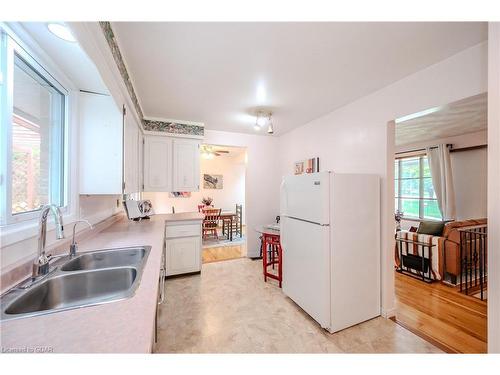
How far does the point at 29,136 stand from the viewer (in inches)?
46.8

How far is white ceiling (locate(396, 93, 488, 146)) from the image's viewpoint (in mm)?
2614

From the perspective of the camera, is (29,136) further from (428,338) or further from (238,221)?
(238,221)

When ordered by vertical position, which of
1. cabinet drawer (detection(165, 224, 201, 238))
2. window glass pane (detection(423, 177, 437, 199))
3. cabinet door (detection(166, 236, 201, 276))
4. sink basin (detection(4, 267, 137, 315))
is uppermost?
window glass pane (detection(423, 177, 437, 199))

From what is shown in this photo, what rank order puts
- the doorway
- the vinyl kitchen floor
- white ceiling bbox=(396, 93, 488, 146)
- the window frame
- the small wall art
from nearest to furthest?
the window frame
the vinyl kitchen floor
white ceiling bbox=(396, 93, 488, 146)
the doorway
the small wall art

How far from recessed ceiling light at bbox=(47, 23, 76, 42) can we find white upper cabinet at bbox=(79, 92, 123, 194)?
659 millimetres

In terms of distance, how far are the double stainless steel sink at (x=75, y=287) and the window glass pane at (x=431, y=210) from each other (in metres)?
5.61

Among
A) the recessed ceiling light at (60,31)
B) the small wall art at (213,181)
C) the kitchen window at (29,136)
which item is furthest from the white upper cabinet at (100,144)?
the small wall art at (213,181)

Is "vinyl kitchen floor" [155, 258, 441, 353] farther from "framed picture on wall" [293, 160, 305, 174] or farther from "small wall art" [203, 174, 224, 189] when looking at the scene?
"small wall art" [203, 174, 224, 189]

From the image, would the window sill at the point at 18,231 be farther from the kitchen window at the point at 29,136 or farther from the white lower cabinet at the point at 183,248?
the white lower cabinet at the point at 183,248

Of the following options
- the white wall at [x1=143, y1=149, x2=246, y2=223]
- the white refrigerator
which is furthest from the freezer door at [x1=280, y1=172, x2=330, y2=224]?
the white wall at [x1=143, y1=149, x2=246, y2=223]

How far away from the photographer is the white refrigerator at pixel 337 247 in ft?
6.14

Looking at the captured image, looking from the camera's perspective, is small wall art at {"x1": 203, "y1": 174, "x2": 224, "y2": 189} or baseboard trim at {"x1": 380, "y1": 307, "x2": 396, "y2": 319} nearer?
baseboard trim at {"x1": 380, "y1": 307, "x2": 396, "y2": 319}

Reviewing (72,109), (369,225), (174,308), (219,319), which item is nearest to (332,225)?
(369,225)
